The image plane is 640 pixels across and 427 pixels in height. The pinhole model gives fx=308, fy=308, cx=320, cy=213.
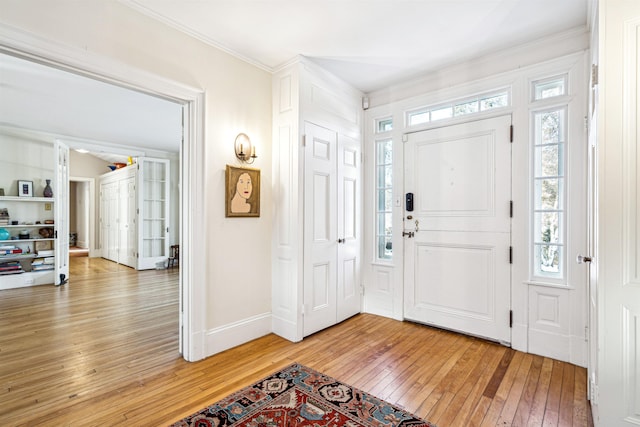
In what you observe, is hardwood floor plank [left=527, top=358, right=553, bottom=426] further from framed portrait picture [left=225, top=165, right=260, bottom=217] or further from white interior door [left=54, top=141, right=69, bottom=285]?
white interior door [left=54, top=141, right=69, bottom=285]

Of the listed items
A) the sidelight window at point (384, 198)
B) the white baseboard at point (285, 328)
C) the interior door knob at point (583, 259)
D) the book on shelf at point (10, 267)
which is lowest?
the white baseboard at point (285, 328)

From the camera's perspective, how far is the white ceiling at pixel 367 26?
7.55 feet

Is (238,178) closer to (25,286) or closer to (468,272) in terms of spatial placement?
(468,272)

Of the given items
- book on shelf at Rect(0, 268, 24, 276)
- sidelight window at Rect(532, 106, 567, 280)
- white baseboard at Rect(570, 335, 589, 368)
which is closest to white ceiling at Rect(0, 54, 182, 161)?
book on shelf at Rect(0, 268, 24, 276)

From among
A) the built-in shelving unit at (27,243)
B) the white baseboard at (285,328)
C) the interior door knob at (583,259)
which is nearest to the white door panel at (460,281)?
the interior door knob at (583,259)

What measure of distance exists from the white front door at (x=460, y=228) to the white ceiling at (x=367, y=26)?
2.47 feet

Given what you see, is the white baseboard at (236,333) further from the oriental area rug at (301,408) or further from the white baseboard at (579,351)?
the white baseboard at (579,351)

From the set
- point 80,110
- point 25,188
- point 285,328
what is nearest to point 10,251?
point 25,188

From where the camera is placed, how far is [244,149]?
2979mm

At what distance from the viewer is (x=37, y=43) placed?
1.85 m

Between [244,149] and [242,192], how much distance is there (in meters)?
0.42

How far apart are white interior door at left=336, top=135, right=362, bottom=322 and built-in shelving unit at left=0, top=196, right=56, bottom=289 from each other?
5312mm

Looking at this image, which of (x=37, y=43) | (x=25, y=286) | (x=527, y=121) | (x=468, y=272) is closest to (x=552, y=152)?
(x=527, y=121)

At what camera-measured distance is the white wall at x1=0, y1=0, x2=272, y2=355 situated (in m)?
1.99
